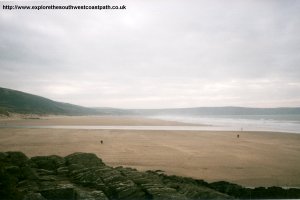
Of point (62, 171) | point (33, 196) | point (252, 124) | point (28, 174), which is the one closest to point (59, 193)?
point (33, 196)

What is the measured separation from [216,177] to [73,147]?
12.9 metres

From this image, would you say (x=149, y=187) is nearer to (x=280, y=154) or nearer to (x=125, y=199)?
(x=125, y=199)

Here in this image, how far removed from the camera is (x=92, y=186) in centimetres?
874

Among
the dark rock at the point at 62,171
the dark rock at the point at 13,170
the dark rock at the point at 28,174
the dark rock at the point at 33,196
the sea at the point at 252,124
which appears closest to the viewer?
the dark rock at the point at 33,196

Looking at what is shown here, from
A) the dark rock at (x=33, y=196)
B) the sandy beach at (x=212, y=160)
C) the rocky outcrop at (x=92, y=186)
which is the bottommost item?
the sandy beach at (x=212, y=160)

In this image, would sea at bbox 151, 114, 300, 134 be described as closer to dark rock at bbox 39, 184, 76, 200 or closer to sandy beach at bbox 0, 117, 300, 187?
sandy beach at bbox 0, 117, 300, 187

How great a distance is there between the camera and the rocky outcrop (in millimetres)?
Answer: 7391

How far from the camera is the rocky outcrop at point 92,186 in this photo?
291 inches

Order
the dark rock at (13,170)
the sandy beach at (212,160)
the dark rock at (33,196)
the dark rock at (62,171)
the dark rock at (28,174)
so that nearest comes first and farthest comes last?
the dark rock at (33,196)
the dark rock at (28,174)
the dark rock at (13,170)
the dark rock at (62,171)
the sandy beach at (212,160)

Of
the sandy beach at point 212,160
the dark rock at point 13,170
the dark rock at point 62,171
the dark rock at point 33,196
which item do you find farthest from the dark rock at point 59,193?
the sandy beach at point 212,160

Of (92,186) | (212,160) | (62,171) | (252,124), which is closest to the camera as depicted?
(92,186)

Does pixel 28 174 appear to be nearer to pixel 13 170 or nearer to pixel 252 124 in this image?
pixel 13 170

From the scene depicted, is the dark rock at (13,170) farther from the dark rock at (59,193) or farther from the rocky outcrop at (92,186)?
the dark rock at (59,193)

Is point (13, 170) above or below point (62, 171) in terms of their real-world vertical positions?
above
